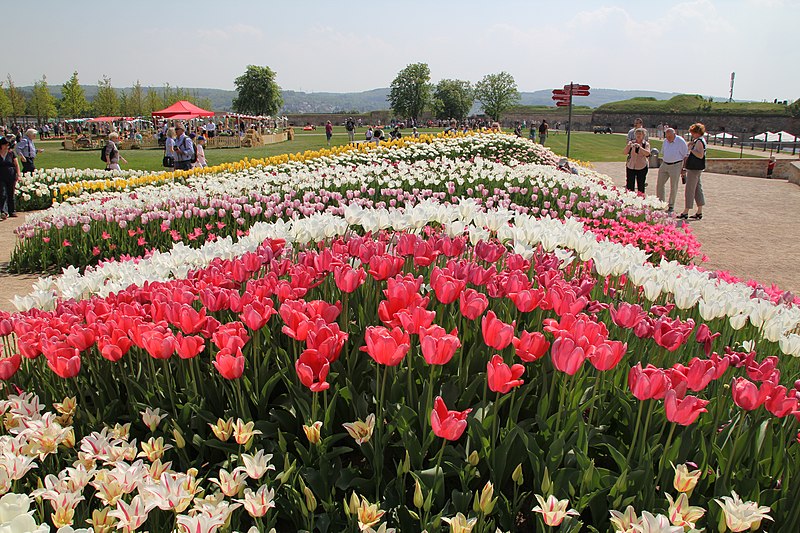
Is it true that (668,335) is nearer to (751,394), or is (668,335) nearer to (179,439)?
(751,394)

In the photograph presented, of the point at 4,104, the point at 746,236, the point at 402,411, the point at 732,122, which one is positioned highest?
the point at 4,104

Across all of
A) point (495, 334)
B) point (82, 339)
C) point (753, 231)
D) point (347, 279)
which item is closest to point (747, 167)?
point (753, 231)

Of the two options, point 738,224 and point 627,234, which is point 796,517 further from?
point 738,224

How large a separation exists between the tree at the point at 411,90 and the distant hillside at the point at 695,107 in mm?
29380

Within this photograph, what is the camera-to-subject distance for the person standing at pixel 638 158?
12.8 m

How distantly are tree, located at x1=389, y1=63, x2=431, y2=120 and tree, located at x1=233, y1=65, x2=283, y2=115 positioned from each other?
23978 millimetres

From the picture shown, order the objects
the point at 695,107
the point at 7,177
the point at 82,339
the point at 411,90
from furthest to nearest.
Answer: the point at 411,90, the point at 695,107, the point at 7,177, the point at 82,339

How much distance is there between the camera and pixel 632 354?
2.66m

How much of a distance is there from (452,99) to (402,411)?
114906mm

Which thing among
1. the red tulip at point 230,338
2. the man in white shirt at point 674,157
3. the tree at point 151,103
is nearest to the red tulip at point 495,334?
the red tulip at point 230,338

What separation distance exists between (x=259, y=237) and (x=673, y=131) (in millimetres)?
10495

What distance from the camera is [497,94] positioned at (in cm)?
10725

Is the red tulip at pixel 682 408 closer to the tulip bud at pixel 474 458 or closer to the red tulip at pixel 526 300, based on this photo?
the tulip bud at pixel 474 458

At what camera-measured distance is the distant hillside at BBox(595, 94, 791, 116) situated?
8025cm
